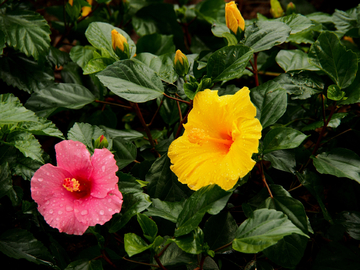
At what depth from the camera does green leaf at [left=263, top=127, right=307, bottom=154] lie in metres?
1.03

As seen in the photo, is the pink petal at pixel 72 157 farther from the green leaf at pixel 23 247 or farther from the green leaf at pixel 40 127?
the green leaf at pixel 23 247

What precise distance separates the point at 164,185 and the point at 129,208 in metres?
0.22

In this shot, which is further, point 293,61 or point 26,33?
point 26,33

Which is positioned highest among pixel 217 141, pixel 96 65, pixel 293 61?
pixel 96 65

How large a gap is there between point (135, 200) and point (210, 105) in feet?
1.36

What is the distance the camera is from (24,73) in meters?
1.61

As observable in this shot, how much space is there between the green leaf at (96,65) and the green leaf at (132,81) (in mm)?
122

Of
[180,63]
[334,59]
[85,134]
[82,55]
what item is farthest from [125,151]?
[334,59]

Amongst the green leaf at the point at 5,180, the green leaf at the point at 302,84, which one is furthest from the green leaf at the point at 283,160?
the green leaf at the point at 5,180

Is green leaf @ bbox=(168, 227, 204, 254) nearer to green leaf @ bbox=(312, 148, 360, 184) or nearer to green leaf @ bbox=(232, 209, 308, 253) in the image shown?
Result: green leaf @ bbox=(232, 209, 308, 253)

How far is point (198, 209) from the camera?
97 centimetres

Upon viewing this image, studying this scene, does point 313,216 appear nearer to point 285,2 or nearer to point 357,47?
point 357,47

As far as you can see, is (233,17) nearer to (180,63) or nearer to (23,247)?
(180,63)

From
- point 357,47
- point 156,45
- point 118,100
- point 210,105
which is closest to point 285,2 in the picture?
point 357,47
